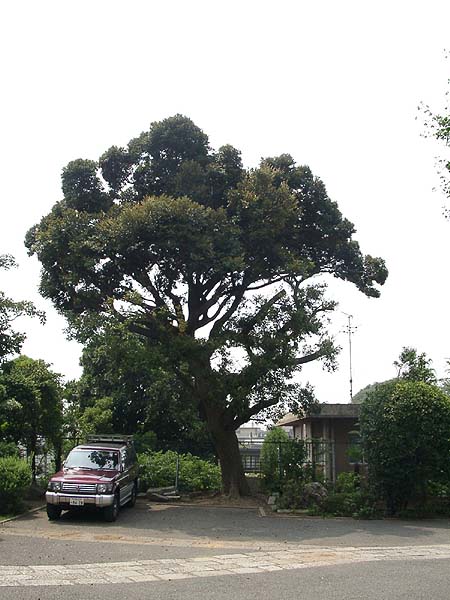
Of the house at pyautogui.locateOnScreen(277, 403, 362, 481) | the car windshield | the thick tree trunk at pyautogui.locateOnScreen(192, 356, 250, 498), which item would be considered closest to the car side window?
the car windshield

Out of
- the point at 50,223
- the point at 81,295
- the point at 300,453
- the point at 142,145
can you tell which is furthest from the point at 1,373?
the point at 300,453

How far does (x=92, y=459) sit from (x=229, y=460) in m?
5.53

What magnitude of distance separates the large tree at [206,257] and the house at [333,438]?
127 inches

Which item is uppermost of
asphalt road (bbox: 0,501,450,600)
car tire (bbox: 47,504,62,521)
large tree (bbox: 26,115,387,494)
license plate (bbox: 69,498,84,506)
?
large tree (bbox: 26,115,387,494)

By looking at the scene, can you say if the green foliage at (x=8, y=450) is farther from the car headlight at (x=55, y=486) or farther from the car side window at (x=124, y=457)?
the car side window at (x=124, y=457)

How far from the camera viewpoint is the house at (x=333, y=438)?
23.0 m

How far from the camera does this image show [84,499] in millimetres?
15344

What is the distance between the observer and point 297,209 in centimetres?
1995

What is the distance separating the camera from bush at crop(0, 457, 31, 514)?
16.1 meters

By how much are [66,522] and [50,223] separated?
876 centimetres

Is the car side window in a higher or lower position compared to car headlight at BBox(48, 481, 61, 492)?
higher

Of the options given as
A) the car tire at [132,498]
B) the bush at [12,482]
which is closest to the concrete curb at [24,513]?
the bush at [12,482]

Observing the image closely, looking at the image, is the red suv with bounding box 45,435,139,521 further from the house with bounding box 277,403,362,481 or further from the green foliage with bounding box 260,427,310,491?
the house with bounding box 277,403,362,481

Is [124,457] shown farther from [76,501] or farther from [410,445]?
[410,445]
